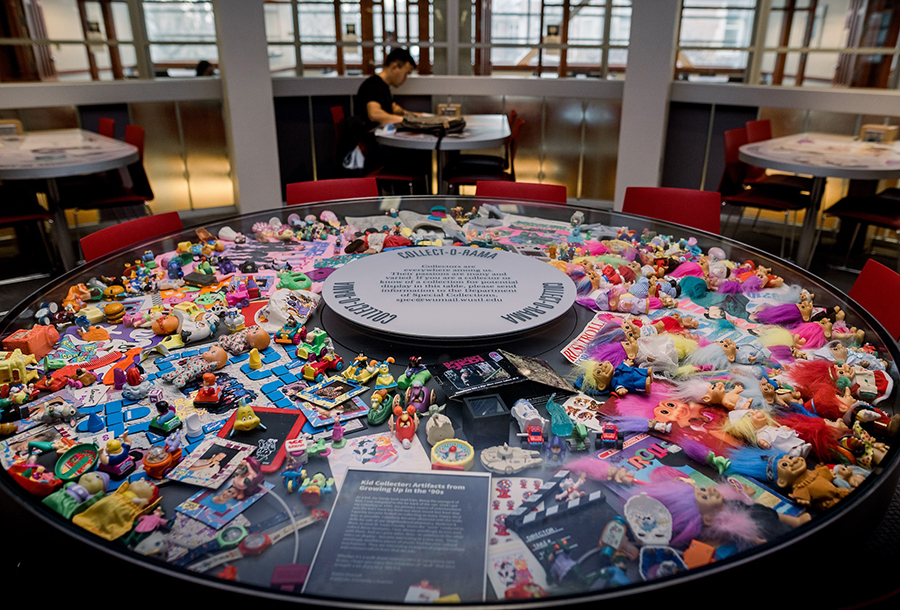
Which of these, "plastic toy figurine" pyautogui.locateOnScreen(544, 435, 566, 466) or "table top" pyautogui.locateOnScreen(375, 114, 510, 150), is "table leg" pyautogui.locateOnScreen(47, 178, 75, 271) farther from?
"plastic toy figurine" pyautogui.locateOnScreen(544, 435, 566, 466)

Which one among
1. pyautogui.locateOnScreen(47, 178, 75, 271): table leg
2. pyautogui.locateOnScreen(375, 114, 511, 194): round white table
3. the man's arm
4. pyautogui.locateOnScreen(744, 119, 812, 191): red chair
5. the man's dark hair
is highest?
the man's dark hair

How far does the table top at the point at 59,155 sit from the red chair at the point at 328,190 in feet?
5.04

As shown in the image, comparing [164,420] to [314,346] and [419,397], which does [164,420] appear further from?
[419,397]

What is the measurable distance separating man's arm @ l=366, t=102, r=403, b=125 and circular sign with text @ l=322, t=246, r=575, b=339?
2.94 m

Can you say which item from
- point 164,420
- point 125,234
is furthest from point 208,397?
point 125,234

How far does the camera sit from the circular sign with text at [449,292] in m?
1.82

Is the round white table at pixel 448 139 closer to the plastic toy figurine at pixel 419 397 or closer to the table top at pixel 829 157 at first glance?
the table top at pixel 829 157

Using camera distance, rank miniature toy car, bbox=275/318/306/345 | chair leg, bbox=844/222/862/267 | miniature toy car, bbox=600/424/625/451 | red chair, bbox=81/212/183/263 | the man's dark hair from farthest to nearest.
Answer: the man's dark hair → chair leg, bbox=844/222/862/267 → red chair, bbox=81/212/183/263 → miniature toy car, bbox=275/318/306/345 → miniature toy car, bbox=600/424/625/451

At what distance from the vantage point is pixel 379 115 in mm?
5141

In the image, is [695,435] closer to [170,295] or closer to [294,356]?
[294,356]

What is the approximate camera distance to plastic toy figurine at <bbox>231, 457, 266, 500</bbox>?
3.92 feet

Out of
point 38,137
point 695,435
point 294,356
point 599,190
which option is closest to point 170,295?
point 294,356

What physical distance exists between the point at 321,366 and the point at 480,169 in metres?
3.72

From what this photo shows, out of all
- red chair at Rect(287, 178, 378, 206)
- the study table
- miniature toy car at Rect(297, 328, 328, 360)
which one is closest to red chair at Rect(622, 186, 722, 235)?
the study table
